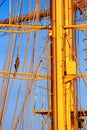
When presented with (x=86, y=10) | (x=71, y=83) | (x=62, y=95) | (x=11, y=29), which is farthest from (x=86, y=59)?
(x=62, y=95)

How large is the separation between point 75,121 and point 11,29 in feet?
7.58

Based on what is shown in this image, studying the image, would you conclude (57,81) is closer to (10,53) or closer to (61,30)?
(61,30)

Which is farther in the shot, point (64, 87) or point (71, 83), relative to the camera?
point (71, 83)

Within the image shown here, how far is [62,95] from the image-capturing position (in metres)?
6.23

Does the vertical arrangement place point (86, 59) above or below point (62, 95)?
above

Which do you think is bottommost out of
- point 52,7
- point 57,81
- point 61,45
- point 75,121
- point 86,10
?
point 75,121

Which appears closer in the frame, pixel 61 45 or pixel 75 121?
→ pixel 61 45

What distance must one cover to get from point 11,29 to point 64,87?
2275 millimetres

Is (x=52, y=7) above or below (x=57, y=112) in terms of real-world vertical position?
above

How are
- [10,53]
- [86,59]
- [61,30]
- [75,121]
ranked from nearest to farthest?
[61,30] < [75,121] < [10,53] < [86,59]

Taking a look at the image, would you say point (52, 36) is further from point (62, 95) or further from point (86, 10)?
point (86, 10)

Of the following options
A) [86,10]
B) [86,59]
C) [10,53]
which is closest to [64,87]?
[10,53]

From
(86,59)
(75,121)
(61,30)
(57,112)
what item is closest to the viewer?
(57,112)

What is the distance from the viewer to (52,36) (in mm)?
6516
